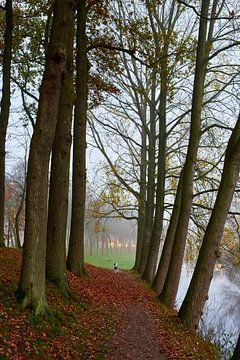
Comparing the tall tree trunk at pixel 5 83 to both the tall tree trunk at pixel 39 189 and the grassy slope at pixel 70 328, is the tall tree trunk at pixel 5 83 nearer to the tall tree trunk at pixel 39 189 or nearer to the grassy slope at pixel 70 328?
the grassy slope at pixel 70 328

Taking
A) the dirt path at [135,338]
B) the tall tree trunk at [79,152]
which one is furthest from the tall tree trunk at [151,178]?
the dirt path at [135,338]

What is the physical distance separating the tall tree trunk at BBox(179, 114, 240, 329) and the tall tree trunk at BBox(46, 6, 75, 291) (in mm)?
3226

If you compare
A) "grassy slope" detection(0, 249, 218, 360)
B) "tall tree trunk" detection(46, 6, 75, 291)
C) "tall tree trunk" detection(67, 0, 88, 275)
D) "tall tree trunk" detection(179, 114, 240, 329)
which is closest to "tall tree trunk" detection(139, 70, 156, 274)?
"tall tree trunk" detection(67, 0, 88, 275)

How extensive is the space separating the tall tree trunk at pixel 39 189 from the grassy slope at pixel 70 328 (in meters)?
0.34

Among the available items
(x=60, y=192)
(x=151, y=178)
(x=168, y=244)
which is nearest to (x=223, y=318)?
(x=168, y=244)

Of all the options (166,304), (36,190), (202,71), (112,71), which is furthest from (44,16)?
(166,304)

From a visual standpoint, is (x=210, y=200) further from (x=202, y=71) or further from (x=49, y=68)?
(x=49, y=68)

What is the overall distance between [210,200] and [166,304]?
6.93m

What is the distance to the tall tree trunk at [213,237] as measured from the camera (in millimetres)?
8930

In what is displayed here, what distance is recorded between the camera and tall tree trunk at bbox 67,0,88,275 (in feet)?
41.6

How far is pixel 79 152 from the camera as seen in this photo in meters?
12.9

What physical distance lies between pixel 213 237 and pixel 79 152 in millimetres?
5631

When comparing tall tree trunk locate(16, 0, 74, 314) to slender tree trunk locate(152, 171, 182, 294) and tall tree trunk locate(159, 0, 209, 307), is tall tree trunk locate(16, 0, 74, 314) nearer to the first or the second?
tall tree trunk locate(159, 0, 209, 307)

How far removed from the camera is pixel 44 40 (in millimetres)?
15148
